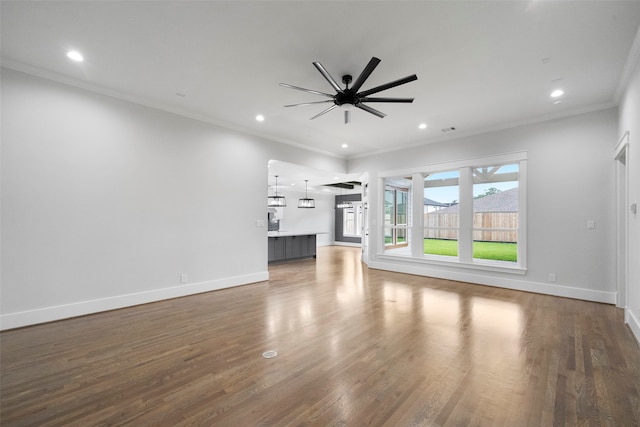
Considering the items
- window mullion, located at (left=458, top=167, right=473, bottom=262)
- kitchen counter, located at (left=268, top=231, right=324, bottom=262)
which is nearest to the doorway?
window mullion, located at (left=458, top=167, right=473, bottom=262)

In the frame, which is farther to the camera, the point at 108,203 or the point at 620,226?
the point at 620,226

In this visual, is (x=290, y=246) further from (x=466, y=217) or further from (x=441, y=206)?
(x=466, y=217)

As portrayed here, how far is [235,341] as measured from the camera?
2.97 m

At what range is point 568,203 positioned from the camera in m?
4.67

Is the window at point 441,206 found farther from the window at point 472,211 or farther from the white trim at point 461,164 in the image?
the white trim at point 461,164

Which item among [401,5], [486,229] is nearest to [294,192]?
[486,229]

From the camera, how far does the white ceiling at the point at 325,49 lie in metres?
2.43

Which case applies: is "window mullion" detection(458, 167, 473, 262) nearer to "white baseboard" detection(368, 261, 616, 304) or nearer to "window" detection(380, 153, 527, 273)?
"window" detection(380, 153, 527, 273)

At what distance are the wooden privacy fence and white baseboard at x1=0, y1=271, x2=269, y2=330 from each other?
4440 mm

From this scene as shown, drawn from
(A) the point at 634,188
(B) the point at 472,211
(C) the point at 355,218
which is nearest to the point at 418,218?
(B) the point at 472,211

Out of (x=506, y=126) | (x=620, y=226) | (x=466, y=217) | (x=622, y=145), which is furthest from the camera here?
(x=466, y=217)

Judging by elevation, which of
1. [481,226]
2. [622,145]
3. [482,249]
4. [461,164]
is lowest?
[482,249]

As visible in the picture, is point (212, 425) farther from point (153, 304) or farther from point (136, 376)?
point (153, 304)

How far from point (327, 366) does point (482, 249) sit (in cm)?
508
